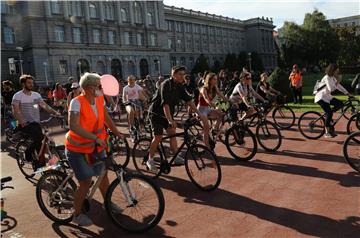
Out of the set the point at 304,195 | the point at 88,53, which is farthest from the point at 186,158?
the point at 88,53

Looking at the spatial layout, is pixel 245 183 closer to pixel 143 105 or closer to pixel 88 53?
pixel 143 105

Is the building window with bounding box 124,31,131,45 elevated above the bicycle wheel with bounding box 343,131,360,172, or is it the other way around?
the building window with bounding box 124,31,131,45

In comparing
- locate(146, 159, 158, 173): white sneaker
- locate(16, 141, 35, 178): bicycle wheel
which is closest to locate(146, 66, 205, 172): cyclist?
locate(146, 159, 158, 173): white sneaker

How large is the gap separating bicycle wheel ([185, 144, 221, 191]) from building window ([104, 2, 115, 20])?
190ft

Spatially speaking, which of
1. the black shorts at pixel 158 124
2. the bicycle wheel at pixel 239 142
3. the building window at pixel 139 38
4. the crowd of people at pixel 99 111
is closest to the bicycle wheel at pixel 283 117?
the crowd of people at pixel 99 111

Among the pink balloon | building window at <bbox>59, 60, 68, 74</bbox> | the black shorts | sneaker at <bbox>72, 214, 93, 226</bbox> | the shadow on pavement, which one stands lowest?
the shadow on pavement

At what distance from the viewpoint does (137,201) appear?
15.9ft

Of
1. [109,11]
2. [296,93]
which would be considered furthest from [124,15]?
[296,93]

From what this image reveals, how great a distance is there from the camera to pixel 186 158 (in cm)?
644

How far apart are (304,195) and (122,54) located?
5739 centimetres

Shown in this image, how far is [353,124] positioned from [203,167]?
5768 millimetres

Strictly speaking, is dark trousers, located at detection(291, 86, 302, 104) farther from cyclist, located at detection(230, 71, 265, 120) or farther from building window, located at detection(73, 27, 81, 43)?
building window, located at detection(73, 27, 81, 43)

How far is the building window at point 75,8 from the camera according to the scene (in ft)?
180

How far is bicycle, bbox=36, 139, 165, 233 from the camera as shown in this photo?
474 cm
